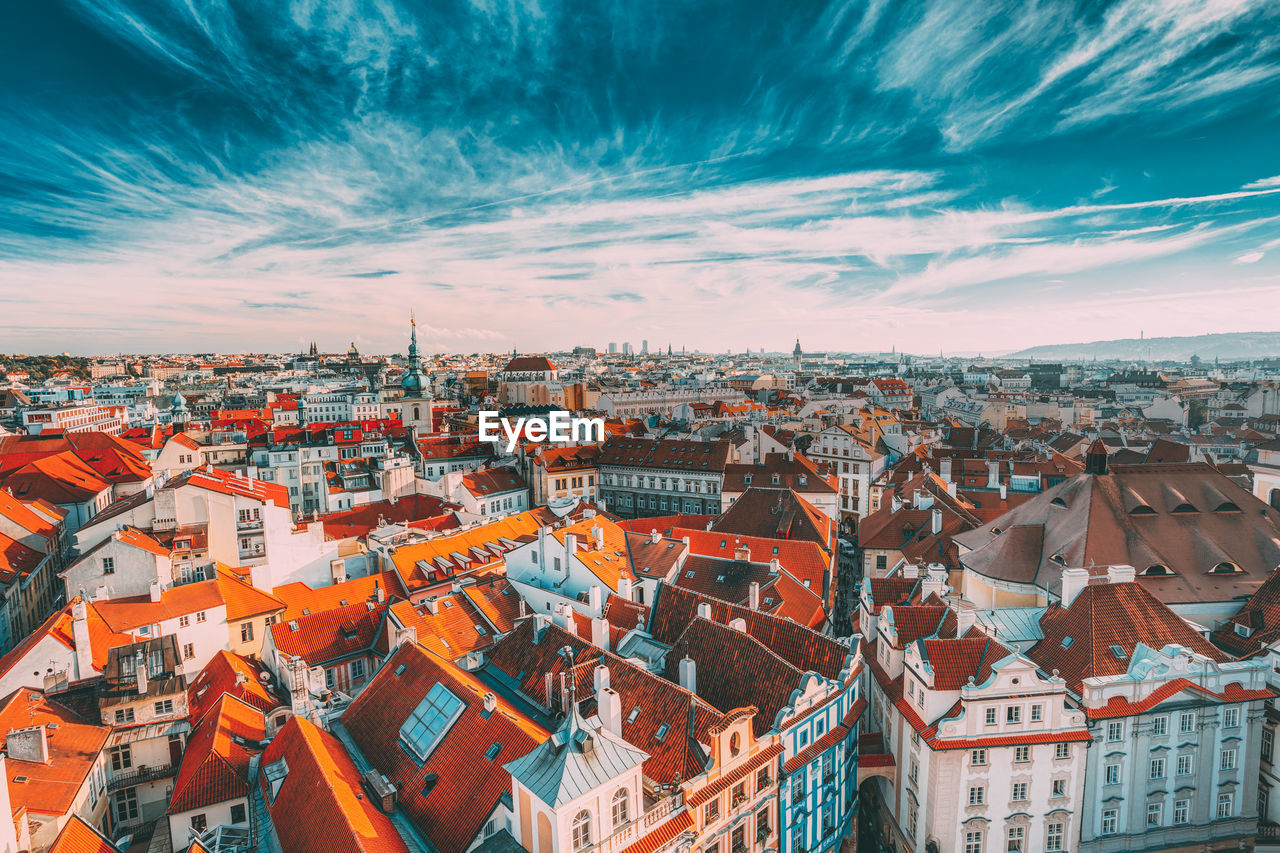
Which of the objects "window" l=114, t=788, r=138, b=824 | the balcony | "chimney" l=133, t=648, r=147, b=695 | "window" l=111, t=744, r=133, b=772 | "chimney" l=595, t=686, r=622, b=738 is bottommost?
"window" l=114, t=788, r=138, b=824

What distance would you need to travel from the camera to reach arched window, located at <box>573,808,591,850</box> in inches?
757

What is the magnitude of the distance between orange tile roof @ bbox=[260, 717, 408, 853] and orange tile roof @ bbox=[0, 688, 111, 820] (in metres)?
6.86

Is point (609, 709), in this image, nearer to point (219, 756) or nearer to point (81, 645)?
point (219, 756)

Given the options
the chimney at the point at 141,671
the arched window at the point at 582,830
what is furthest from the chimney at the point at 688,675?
the chimney at the point at 141,671

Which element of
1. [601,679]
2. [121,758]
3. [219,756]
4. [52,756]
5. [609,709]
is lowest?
[121,758]

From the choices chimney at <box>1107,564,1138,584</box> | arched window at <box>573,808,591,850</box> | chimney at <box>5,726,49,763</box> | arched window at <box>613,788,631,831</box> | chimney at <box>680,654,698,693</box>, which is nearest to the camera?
arched window at <box>573,808,591,850</box>

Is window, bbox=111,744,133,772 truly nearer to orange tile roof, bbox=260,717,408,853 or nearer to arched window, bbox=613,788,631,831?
orange tile roof, bbox=260,717,408,853

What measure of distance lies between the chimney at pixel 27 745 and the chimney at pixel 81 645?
32.5ft

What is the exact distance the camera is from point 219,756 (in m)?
26.6

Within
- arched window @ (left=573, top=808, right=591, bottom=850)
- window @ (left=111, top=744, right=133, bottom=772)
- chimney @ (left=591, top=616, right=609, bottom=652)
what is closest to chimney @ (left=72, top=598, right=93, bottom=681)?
window @ (left=111, top=744, right=133, bottom=772)

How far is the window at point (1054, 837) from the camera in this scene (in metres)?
28.7

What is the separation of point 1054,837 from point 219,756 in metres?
35.3

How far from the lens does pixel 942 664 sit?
94.5 feet

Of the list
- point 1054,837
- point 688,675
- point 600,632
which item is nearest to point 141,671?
point 600,632
